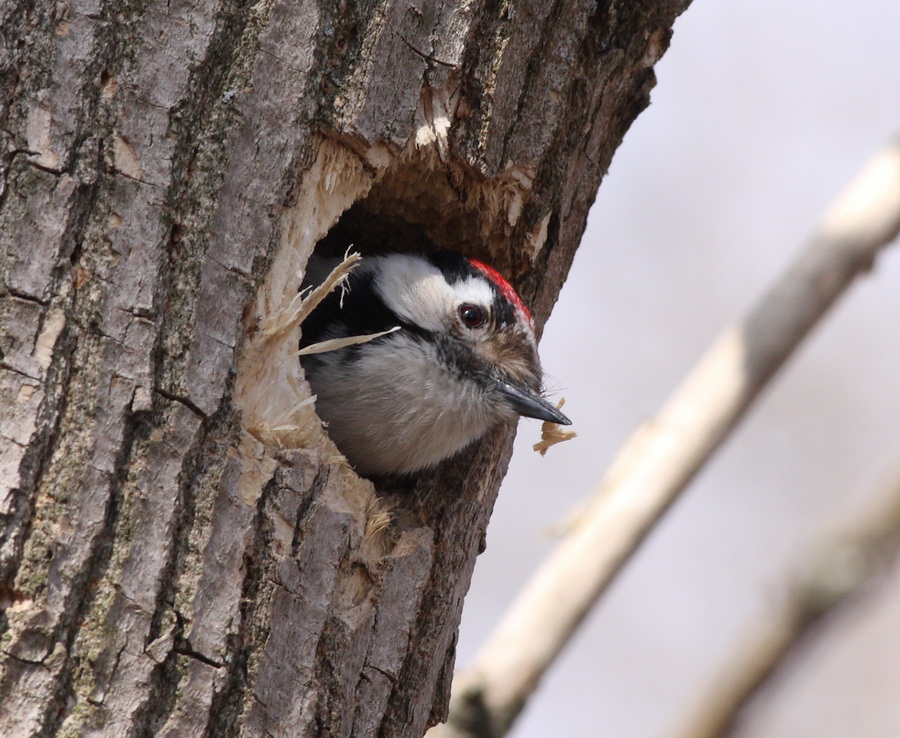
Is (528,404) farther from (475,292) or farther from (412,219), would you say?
(412,219)

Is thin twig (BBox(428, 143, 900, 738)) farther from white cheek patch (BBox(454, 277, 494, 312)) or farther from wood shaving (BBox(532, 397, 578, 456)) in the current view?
white cheek patch (BBox(454, 277, 494, 312))

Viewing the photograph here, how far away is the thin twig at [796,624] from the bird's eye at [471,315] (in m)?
1.23

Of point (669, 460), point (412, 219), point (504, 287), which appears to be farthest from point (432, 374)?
point (669, 460)

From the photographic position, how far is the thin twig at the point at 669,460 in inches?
126

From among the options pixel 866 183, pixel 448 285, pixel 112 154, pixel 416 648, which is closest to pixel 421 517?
pixel 416 648

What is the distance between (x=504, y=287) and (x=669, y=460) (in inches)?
34.0

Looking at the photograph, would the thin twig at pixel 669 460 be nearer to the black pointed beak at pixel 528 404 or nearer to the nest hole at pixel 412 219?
the black pointed beak at pixel 528 404

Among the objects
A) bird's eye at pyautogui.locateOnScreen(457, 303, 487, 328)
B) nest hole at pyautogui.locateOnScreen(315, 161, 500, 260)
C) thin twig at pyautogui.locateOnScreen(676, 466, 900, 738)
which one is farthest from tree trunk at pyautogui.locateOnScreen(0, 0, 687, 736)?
thin twig at pyautogui.locateOnScreen(676, 466, 900, 738)

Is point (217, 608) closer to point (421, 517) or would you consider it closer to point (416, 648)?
point (416, 648)

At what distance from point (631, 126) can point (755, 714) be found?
1.78 m

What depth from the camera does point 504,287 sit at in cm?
296

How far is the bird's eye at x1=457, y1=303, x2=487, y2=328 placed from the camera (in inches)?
120

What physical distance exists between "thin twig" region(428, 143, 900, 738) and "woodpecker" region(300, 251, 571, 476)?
491mm

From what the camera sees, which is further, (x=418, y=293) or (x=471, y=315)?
(x=418, y=293)
